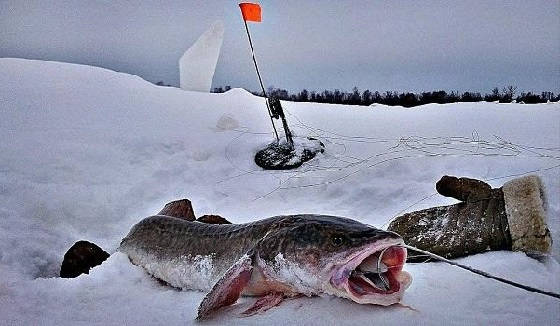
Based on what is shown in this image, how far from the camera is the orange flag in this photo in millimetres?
2510

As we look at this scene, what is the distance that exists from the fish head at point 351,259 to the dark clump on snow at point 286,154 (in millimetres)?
1506

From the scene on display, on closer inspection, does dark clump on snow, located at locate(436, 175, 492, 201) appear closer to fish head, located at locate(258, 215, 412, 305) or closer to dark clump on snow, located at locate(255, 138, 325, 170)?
fish head, located at locate(258, 215, 412, 305)

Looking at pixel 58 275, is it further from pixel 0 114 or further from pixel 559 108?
pixel 559 108

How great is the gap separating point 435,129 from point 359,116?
1.88ft

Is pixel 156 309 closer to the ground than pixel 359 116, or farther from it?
closer to the ground

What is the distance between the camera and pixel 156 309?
1.45 metres

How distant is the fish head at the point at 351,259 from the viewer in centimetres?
119

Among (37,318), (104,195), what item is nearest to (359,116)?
(104,195)

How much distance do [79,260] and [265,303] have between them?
0.98m

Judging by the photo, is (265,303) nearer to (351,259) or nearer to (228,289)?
(228,289)

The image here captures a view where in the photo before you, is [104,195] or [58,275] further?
[104,195]

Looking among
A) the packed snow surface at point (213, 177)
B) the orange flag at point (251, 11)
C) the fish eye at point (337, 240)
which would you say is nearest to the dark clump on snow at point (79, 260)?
the packed snow surface at point (213, 177)

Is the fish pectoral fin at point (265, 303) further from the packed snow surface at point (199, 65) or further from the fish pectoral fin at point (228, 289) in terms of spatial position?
the packed snow surface at point (199, 65)

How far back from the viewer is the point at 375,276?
127 centimetres
